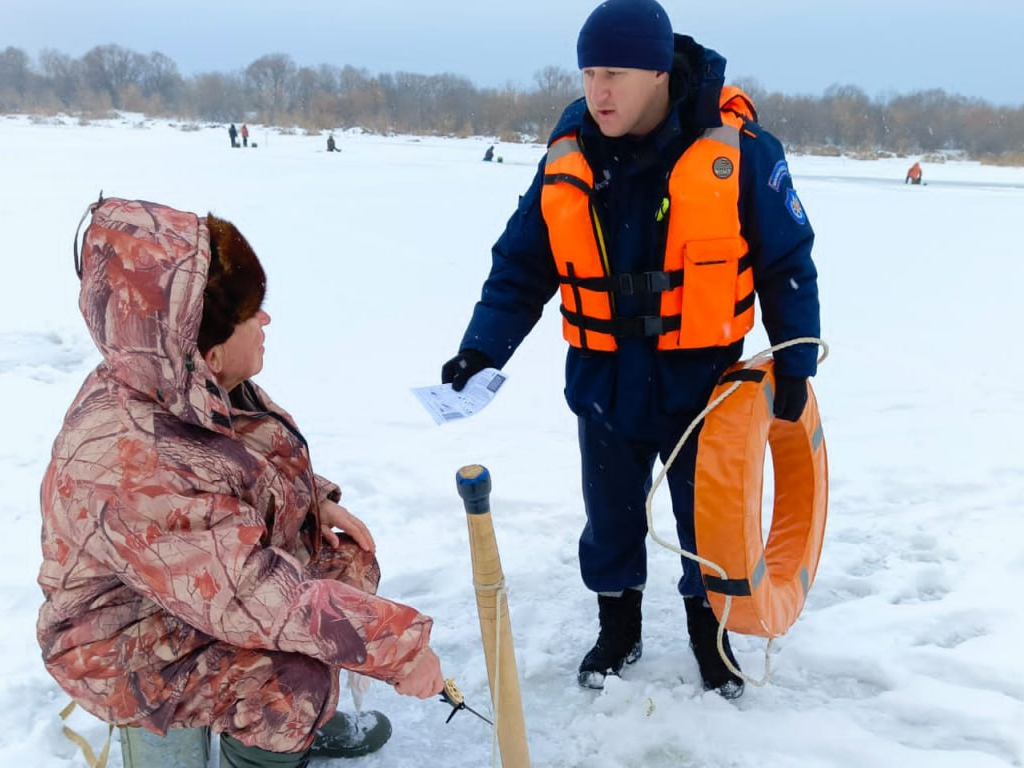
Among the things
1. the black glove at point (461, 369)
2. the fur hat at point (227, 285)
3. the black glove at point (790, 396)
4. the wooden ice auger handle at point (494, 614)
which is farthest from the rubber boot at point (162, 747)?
the black glove at point (790, 396)

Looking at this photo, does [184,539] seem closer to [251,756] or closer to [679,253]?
[251,756]

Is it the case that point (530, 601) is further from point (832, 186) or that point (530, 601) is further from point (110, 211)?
point (832, 186)

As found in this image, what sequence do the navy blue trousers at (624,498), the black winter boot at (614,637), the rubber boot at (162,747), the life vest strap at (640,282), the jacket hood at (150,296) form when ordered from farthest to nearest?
the black winter boot at (614,637) → the navy blue trousers at (624,498) → the life vest strap at (640,282) → the rubber boot at (162,747) → the jacket hood at (150,296)

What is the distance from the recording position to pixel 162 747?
1876mm

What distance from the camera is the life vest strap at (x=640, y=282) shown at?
217 cm

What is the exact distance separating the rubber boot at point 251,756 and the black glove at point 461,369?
972 millimetres

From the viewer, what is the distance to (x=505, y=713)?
198 centimetres

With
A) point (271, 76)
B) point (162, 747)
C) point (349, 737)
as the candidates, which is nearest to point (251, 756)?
point (162, 747)

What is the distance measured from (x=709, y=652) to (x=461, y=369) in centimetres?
110

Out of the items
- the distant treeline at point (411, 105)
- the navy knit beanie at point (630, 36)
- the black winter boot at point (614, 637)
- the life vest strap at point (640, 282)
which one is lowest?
the black winter boot at point (614, 637)

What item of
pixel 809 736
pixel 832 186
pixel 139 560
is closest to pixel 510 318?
pixel 139 560

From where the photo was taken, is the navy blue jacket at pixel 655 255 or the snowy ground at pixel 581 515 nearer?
the navy blue jacket at pixel 655 255

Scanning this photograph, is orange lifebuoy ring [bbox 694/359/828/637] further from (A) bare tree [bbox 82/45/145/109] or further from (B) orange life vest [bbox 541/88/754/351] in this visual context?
(A) bare tree [bbox 82/45/145/109]

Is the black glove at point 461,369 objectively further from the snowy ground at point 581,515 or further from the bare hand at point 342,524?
the snowy ground at point 581,515
